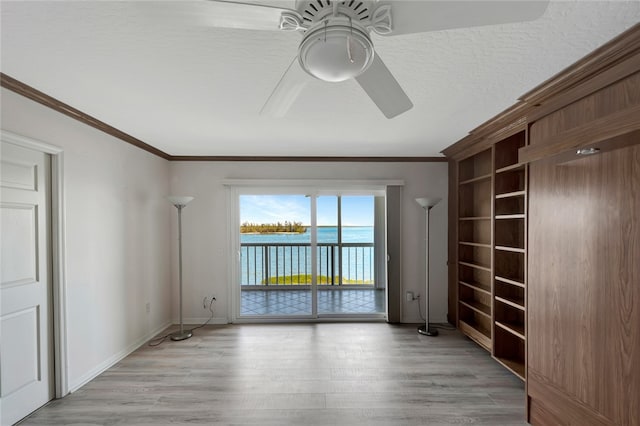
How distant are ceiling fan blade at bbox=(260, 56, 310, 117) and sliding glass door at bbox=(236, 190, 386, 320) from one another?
2714mm

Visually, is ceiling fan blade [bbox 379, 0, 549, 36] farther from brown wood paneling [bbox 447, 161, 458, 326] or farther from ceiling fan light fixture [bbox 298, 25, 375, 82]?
brown wood paneling [bbox 447, 161, 458, 326]

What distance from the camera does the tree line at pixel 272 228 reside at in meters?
4.30

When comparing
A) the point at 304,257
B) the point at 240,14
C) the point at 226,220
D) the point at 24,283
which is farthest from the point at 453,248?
the point at 24,283

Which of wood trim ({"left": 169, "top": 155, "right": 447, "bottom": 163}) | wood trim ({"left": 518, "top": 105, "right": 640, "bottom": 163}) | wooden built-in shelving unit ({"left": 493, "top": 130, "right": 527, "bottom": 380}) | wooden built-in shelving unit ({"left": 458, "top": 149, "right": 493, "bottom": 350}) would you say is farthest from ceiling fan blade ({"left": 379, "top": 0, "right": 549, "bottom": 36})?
wood trim ({"left": 169, "top": 155, "right": 447, "bottom": 163})

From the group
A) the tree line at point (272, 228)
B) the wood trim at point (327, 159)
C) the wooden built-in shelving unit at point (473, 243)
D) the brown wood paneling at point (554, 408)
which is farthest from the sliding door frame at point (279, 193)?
the brown wood paneling at point (554, 408)

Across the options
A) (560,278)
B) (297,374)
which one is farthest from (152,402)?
(560,278)

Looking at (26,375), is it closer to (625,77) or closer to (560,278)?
(560,278)

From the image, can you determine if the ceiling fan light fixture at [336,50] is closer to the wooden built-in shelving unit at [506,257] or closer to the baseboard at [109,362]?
the wooden built-in shelving unit at [506,257]

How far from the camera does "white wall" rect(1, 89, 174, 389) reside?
7.91 ft

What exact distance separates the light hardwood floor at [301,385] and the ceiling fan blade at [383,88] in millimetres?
2068

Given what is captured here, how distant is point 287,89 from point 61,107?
2020mm

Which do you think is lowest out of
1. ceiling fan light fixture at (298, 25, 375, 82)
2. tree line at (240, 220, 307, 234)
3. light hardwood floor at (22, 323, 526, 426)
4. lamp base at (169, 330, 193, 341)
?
light hardwood floor at (22, 323, 526, 426)

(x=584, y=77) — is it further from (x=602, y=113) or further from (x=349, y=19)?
(x=349, y=19)

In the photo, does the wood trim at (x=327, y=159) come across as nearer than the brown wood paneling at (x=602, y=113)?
No
